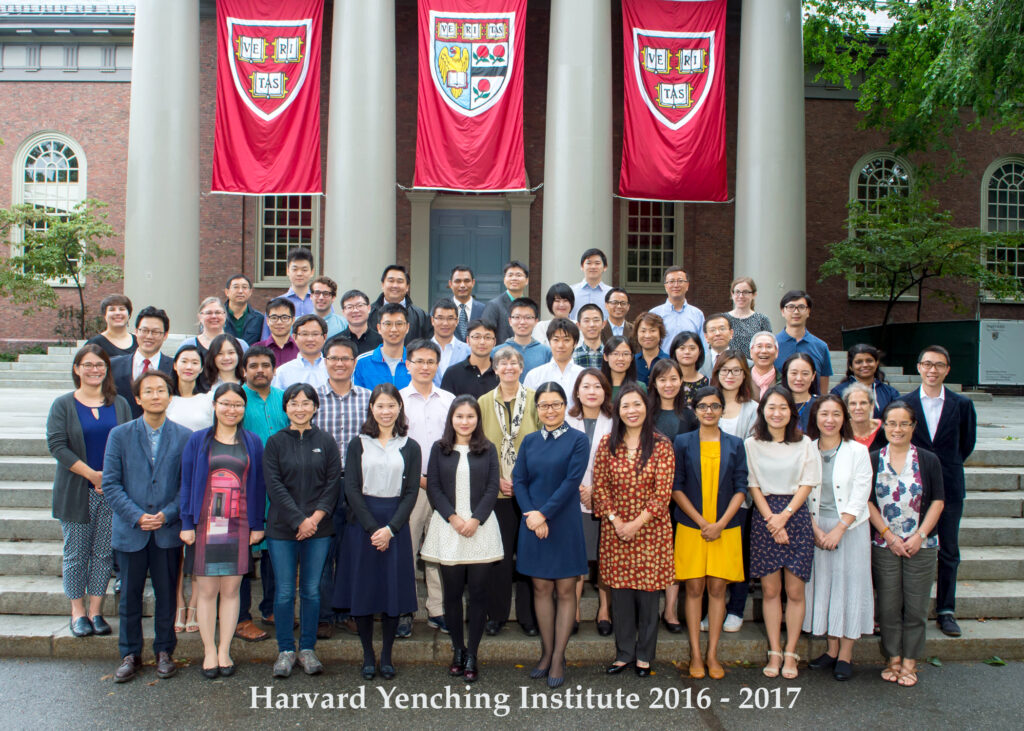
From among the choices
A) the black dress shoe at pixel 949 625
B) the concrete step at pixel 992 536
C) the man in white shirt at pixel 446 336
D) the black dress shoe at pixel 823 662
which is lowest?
the black dress shoe at pixel 823 662

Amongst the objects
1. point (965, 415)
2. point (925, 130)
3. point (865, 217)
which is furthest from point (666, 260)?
point (965, 415)

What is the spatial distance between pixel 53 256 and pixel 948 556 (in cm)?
1997

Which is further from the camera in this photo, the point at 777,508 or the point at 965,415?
the point at 965,415

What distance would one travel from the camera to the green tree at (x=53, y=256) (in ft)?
62.3

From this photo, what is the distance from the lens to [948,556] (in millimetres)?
6219

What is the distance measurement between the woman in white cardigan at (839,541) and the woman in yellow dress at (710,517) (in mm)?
599

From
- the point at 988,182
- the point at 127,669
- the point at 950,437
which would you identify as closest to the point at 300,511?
the point at 127,669

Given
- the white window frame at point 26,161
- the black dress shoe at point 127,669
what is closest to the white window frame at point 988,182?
the black dress shoe at point 127,669

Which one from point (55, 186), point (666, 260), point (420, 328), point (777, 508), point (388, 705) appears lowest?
point (388, 705)

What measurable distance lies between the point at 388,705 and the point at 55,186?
21.7 metres

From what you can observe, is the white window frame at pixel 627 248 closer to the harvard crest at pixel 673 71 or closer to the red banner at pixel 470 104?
the harvard crest at pixel 673 71

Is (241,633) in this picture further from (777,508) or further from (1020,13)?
(1020,13)

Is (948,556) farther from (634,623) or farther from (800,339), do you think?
(634,623)

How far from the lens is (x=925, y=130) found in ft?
58.9
